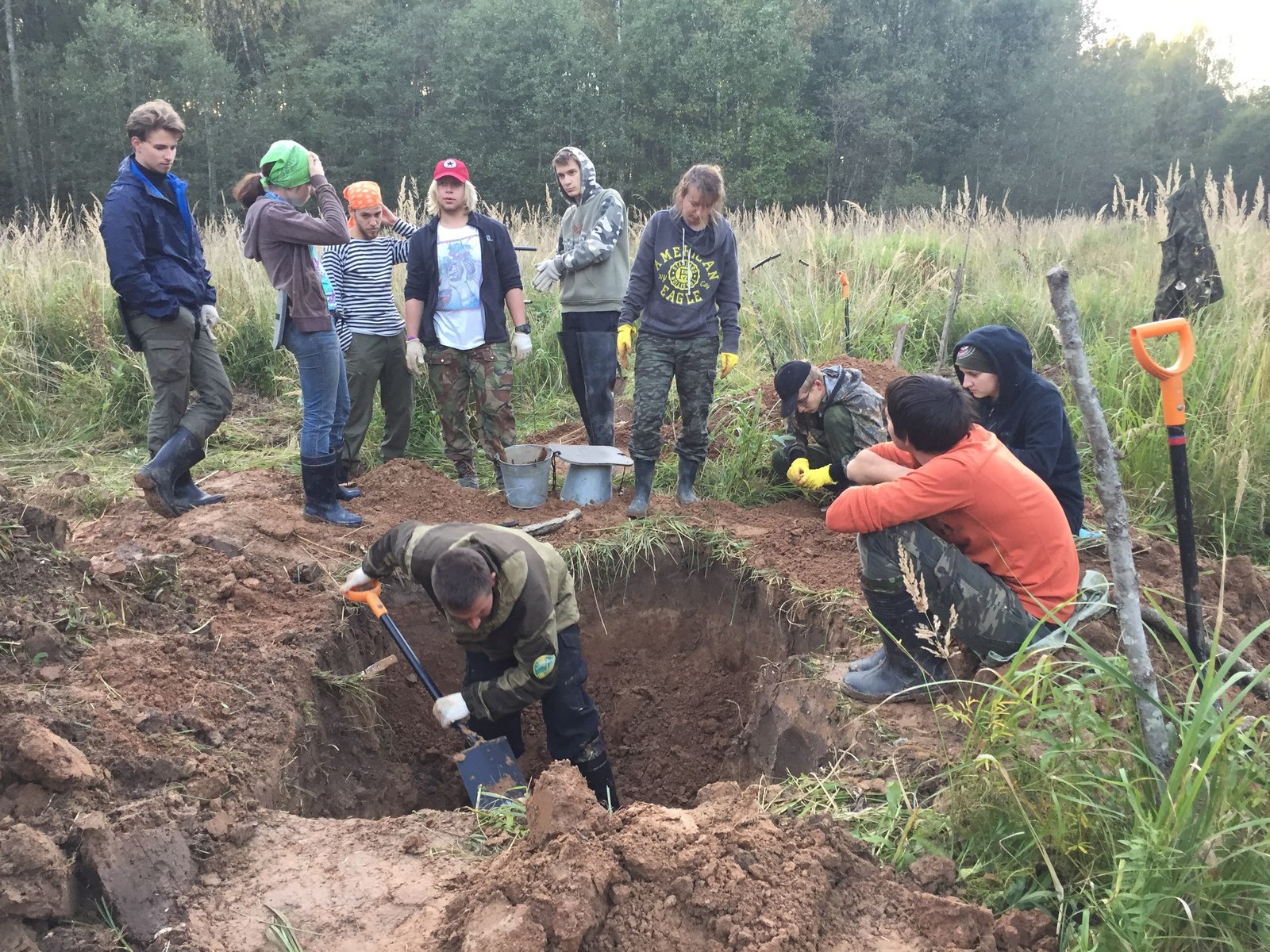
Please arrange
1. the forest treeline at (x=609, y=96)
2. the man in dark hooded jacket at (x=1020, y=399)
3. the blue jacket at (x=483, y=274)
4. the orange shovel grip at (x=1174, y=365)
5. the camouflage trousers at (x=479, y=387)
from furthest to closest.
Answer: the forest treeline at (x=609, y=96) → the camouflage trousers at (x=479, y=387) → the blue jacket at (x=483, y=274) → the man in dark hooded jacket at (x=1020, y=399) → the orange shovel grip at (x=1174, y=365)

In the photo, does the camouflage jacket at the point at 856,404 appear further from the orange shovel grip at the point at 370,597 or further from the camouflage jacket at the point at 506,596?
the orange shovel grip at the point at 370,597

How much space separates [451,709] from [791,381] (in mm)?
2227

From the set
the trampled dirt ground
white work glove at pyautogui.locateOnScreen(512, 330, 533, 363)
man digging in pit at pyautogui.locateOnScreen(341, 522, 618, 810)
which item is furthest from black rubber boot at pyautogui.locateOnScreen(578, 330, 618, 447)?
man digging in pit at pyautogui.locateOnScreen(341, 522, 618, 810)

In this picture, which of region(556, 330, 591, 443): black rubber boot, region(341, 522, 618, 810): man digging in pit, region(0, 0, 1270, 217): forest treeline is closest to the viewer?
region(341, 522, 618, 810): man digging in pit

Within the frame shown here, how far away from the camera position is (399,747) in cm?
390

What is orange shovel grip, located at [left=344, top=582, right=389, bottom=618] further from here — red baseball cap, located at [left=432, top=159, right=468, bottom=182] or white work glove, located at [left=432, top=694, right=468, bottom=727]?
red baseball cap, located at [left=432, top=159, right=468, bottom=182]

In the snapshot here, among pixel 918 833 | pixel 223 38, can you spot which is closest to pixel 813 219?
pixel 918 833

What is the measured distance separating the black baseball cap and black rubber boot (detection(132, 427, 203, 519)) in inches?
114

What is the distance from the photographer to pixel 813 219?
9961 mm

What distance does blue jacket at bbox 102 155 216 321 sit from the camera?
387cm

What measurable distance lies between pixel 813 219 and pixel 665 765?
296 inches

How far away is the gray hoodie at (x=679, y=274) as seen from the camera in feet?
14.8

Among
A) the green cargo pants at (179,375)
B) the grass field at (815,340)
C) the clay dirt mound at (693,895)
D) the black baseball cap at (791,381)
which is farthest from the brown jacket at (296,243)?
the clay dirt mound at (693,895)

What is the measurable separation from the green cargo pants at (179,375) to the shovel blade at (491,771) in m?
2.18
